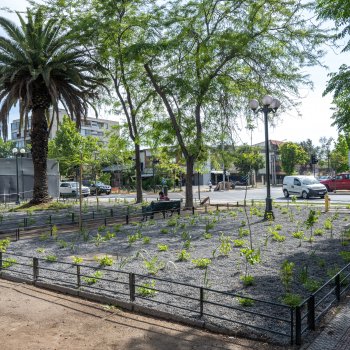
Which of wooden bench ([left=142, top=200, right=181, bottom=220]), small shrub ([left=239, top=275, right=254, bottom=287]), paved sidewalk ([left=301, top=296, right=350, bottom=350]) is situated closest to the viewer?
paved sidewalk ([left=301, top=296, right=350, bottom=350])

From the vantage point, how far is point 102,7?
2061 centimetres

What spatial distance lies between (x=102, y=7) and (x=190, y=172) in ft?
32.0

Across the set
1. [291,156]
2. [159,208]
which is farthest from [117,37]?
[291,156]

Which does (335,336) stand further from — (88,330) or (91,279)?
(91,279)

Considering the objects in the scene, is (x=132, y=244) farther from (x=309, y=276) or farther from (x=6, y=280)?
(x=309, y=276)

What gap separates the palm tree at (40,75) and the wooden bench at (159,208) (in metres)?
8.38

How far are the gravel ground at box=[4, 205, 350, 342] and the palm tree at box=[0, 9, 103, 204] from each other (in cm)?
1094

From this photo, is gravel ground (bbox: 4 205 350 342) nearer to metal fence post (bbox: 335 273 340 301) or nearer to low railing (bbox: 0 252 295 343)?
low railing (bbox: 0 252 295 343)

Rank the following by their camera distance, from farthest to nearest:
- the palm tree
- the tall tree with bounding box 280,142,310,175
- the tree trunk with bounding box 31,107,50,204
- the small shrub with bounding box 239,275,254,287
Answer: the tall tree with bounding box 280,142,310,175 < the tree trunk with bounding box 31,107,50,204 < the palm tree < the small shrub with bounding box 239,275,254,287

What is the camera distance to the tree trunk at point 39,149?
2336 cm

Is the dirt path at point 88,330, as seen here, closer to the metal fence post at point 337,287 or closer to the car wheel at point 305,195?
the metal fence post at point 337,287

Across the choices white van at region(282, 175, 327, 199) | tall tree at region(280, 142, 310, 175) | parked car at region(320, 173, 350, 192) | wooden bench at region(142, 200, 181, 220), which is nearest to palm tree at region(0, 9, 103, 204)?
wooden bench at region(142, 200, 181, 220)

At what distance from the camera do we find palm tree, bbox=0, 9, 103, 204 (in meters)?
21.5

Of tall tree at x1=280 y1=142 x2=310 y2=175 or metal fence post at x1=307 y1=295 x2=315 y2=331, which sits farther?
tall tree at x1=280 y1=142 x2=310 y2=175
